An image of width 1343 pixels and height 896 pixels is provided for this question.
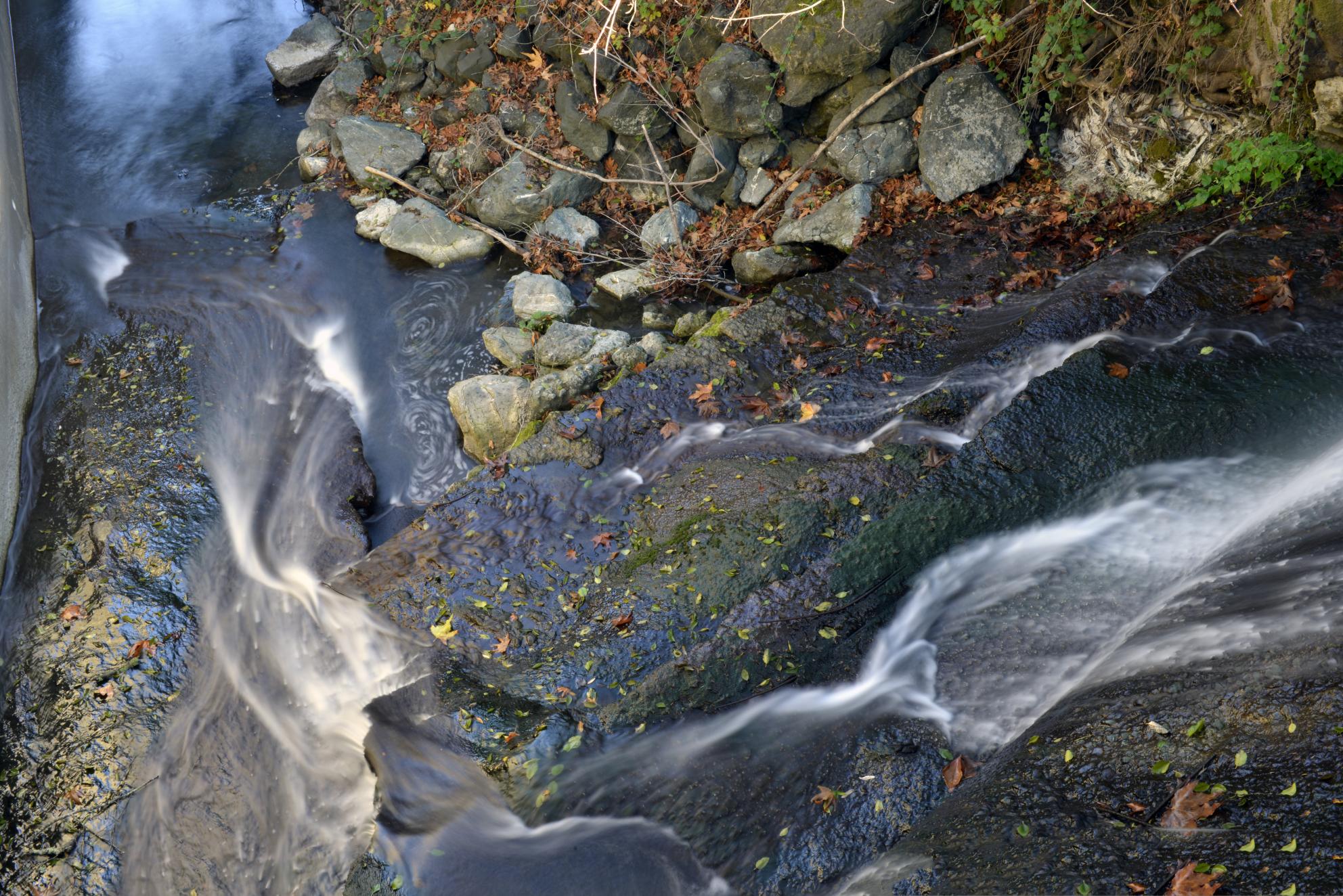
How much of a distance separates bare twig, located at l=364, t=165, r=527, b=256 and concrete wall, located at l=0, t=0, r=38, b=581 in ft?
13.2

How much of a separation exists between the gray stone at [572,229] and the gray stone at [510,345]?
1.55 metres

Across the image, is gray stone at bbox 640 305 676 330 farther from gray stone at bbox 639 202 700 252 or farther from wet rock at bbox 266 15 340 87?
wet rock at bbox 266 15 340 87

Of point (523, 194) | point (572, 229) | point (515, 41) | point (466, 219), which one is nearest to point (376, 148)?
point (466, 219)

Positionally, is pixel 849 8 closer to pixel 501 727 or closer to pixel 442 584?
pixel 442 584

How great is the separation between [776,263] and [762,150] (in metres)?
1.60

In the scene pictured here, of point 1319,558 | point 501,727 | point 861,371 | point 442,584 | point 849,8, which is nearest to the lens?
point 1319,558

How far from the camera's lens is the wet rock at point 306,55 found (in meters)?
13.3

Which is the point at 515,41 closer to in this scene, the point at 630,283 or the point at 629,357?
the point at 630,283

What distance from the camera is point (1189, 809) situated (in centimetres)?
349

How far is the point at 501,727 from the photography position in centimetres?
543

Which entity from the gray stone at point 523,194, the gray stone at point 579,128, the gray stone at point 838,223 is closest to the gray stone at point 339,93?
the gray stone at point 523,194

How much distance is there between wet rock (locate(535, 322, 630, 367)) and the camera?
8.27 m

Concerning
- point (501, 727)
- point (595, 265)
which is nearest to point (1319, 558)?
point (501, 727)

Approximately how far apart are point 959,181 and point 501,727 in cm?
654
